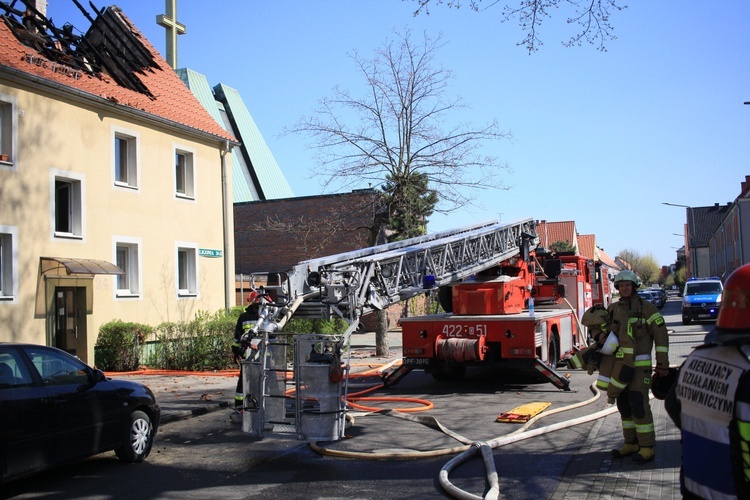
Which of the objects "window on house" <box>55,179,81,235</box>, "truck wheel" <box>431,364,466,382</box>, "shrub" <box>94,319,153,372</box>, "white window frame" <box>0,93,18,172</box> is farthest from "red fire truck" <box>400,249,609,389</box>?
"white window frame" <box>0,93,18,172</box>

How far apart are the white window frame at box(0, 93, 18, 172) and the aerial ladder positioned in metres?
8.23

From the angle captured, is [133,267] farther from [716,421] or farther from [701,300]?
[701,300]

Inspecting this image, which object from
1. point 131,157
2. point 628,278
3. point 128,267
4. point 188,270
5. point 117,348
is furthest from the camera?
point 188,270

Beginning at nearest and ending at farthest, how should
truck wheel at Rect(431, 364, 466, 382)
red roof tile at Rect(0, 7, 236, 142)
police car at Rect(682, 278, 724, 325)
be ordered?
truck wheel at Rect(431, 364, 466, 382) → red roof tile at Rect(0, 7, 236, 142) → police car at Rect(682, 278, 724, 325)

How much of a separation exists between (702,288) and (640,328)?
2477 centimetres

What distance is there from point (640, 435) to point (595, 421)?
232cm

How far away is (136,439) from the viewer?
775 cm

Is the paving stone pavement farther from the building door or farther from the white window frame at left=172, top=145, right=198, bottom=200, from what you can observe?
the white window frame at left=172, top=145, right=198, bottom=200

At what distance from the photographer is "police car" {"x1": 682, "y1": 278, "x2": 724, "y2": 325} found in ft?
92.8

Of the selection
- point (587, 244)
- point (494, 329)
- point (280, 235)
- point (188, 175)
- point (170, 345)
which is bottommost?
point (170, 345)

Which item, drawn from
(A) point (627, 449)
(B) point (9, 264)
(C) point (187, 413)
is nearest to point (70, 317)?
(B) point (9, 264)

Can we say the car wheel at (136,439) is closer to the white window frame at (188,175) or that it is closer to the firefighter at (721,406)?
the firefighter at (721,406)

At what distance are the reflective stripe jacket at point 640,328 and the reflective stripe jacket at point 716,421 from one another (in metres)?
4.26

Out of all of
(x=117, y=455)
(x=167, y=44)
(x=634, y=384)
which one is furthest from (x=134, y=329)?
(x=167, y=44)
